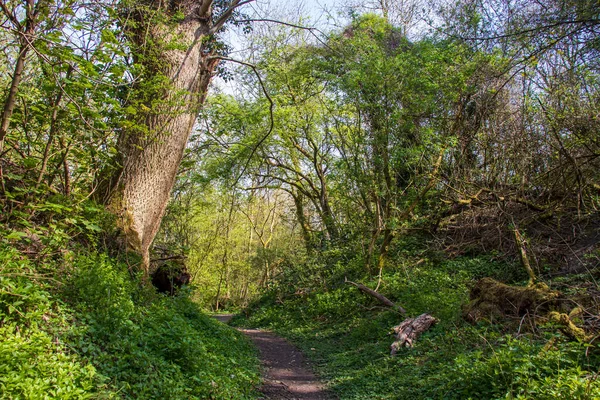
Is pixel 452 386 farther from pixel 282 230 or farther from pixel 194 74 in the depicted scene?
pixel 282 230

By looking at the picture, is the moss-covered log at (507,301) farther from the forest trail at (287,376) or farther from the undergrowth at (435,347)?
the forest trail at (287,376)

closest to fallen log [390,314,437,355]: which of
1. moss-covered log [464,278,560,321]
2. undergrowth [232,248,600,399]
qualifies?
undergrowth [232,248,600,399]

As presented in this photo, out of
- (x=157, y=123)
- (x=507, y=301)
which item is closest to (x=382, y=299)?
(x=507, y=301)

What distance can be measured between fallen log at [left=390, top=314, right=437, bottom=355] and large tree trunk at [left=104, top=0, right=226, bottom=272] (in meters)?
4.51

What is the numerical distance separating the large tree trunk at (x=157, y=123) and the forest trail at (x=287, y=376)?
111 inches

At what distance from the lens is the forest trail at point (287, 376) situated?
579cm

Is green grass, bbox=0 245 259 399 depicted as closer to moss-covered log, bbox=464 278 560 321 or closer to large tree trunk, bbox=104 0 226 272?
large tree trunk, bbox=104 0 226 272

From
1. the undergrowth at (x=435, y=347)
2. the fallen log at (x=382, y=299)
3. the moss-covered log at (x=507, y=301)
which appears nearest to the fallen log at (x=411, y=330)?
the undergrowth at (x=435, y=347)

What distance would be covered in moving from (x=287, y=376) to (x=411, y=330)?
91.7 inches

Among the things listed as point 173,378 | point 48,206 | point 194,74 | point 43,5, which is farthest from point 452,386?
point 194,74

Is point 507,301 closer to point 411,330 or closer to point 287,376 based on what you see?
point 411,330

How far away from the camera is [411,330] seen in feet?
23.0

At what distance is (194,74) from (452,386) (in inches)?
254

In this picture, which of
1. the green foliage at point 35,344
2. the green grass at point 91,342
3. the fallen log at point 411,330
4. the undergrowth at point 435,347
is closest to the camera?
the green foliage at point 35,344
